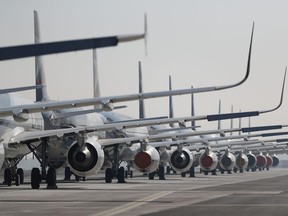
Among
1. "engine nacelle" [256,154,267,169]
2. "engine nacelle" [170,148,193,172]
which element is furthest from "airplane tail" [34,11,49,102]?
"engine nacelle" [256,154,267,169]

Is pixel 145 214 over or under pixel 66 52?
under

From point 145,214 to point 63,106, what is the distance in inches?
517

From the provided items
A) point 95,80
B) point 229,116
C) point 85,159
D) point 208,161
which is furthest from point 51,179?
point 208,161

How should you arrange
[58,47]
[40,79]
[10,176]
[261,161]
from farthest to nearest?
[261,161], [40,79], [10,176], [58,47]

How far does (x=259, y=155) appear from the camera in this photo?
125188 mm

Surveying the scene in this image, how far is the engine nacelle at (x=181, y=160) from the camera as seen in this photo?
6353 cm

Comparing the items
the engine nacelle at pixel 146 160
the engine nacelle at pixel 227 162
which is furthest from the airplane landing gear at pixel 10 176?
the engine nacelle at pixel 227 162

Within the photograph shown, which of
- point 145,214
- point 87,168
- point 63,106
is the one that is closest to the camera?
point 145,214

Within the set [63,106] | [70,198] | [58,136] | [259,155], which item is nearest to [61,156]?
[58,136]

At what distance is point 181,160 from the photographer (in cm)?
6359

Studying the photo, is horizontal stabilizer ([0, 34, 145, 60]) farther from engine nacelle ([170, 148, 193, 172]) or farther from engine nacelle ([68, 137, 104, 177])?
engine nacelle ([170, 148, 193, 172])

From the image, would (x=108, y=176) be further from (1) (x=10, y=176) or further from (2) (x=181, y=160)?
(2) (x=181, y=160)

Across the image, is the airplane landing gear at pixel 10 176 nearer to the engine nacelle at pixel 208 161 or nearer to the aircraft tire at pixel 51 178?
the aircraft tire at pixel 51 178

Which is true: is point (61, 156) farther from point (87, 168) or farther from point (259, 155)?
point (259, 155)
